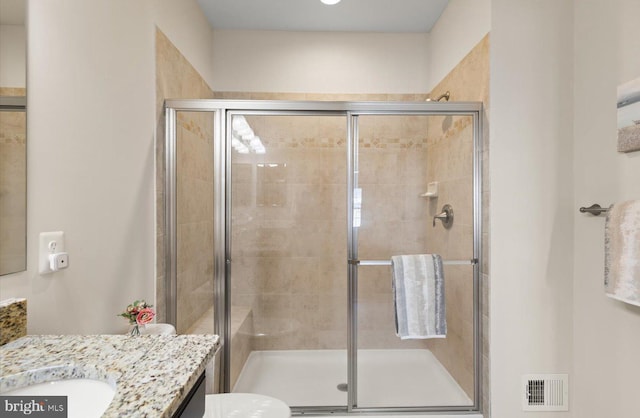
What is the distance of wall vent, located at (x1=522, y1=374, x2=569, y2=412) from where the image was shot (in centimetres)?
185

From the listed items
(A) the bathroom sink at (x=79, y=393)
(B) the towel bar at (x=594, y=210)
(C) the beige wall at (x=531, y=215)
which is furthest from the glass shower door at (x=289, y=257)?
(A) the bathroom sink at (x=79, y=393)

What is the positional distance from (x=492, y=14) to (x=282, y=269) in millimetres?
1798

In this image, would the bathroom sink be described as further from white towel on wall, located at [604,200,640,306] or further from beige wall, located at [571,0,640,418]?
beige wall, located at [571,0,640,418]

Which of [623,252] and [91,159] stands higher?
[91,159]

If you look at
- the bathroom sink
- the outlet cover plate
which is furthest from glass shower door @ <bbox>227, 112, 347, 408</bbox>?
the bathroom sink

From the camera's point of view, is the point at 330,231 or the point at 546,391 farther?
the point at 330,231

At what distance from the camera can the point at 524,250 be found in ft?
6.07

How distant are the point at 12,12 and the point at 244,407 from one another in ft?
4.96

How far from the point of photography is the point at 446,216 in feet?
6.62

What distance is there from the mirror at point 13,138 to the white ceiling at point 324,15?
1784 millimetres

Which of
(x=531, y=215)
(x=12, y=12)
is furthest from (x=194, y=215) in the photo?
(x=531, y=215)

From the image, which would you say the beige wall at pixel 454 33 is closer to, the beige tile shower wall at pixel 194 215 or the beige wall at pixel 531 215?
the beige wall at pixel 531 215

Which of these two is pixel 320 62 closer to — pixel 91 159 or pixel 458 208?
pixel 458 208

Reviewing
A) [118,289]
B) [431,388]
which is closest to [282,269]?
[118,289]
